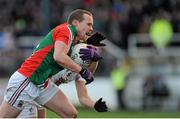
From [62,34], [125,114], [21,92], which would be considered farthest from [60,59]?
[125,114]

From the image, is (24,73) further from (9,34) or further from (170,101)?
(9,34)

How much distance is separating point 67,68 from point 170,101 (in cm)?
974

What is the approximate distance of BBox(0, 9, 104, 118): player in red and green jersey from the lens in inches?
383

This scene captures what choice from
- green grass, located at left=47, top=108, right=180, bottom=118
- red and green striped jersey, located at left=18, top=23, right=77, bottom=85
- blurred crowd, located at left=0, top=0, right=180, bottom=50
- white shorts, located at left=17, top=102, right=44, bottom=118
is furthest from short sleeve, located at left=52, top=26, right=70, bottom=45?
blurred crowd, located at left=0, top=0, right=180, bottom=50

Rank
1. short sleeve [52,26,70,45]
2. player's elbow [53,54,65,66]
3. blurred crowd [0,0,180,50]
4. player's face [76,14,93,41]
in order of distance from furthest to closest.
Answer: blurred crowd [0,0,180,50]
player's face [76,14,93,41]
short sleeve [52,26,70,45]
player's elbow [53,54,65,66]

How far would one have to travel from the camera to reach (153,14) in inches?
828

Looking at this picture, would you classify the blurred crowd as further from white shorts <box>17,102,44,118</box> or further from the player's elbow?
the player's elbow

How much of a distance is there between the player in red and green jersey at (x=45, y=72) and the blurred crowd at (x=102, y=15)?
10451mm

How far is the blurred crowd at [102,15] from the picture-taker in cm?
2066

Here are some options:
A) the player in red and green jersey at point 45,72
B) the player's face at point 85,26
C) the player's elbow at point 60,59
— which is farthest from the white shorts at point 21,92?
the player's face at point 85,26

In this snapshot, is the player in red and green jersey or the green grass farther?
the green grass

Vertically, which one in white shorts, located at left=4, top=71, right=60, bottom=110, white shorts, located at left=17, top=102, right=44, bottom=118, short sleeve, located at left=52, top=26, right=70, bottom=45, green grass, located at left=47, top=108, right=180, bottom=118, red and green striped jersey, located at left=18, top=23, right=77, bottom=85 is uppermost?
short sleeve, located at left=52, top=26, right=70, bottom=45

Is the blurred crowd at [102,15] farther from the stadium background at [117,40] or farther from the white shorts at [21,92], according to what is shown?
the white shorts at [21,92]

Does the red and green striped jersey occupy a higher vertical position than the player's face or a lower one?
lower
